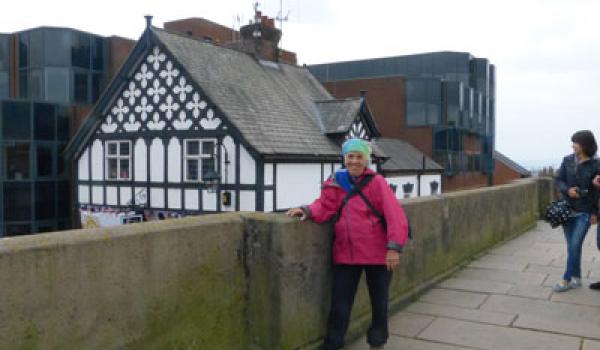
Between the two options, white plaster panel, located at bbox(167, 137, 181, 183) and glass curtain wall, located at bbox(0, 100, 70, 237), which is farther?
glass curtain wall, located at bbox(0, 100, 70, 237)

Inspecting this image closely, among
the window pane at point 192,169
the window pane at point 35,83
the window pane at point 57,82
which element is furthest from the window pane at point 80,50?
the window pane at point 192,169

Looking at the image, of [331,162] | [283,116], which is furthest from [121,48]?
[331,162]

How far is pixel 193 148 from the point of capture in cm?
1881

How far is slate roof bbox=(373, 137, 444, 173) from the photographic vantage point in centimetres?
2540

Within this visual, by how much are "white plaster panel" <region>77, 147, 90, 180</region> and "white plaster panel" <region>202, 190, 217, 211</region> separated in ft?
19.6

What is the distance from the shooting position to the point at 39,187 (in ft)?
77.3

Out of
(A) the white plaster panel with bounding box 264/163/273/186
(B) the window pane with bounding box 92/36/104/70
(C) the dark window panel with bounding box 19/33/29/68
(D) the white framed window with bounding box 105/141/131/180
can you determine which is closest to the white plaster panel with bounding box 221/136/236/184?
(A) the white plaster panel with bounding box 264/163/273/186

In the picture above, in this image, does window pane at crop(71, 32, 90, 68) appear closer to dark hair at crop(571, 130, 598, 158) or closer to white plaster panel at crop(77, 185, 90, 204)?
white plaster panel at crop(77, 185, 90, 204)

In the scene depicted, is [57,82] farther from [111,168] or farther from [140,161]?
[140,161]

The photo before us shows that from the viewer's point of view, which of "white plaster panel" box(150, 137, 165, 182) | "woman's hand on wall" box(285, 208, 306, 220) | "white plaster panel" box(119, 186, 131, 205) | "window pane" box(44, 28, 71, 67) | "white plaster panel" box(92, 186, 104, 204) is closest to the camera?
"woman's hand on wall" box(285, 208, 306, 220)

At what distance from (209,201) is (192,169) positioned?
1.34 m

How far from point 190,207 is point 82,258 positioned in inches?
649

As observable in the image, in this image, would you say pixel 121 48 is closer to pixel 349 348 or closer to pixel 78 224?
pixel 78 224

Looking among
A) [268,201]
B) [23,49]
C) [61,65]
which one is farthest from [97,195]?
[23,49]
